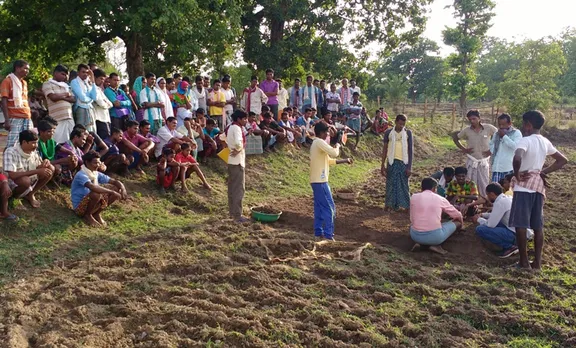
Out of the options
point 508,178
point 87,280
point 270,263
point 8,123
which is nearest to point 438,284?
point 270,263

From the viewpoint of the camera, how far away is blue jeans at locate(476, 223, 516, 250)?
6281 millimetres

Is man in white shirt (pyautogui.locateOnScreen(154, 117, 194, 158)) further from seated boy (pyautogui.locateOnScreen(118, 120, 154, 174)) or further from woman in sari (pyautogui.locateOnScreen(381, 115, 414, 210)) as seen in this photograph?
woman in sari (pyautogui.locateOnScreen(381, 115, 414, 210))

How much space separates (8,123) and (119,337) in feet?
13.3

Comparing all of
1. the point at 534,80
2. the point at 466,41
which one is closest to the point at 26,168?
the point at 466,41

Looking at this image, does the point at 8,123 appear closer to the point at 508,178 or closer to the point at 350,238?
the point at 350,238

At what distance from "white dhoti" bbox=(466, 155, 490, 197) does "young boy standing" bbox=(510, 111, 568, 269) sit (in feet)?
7.64

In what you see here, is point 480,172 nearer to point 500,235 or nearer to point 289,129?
point 500,235

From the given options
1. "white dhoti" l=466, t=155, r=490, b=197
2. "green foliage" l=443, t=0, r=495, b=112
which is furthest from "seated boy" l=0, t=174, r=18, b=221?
"green foliage" l=443, t=0, r=495, b=112

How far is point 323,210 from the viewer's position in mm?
6648

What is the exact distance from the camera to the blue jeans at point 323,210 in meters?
6.57

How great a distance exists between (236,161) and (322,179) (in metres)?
1.33

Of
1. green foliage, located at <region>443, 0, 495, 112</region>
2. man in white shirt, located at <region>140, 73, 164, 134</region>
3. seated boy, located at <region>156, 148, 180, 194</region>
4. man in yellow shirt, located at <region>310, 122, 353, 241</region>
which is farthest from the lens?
green foliage, located at <region>443, 0, 495, 112</region>

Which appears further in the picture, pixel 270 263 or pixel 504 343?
pixel 270 263

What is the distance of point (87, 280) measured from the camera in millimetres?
4766
